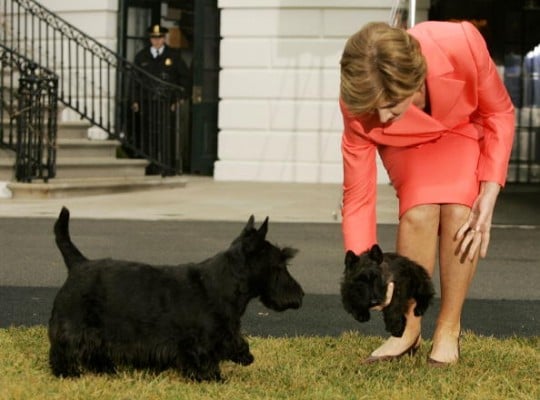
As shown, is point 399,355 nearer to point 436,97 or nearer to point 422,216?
point 422,216

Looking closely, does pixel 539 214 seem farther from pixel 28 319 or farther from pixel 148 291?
pixel 148 291

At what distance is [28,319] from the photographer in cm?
767

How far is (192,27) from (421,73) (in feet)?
52.7

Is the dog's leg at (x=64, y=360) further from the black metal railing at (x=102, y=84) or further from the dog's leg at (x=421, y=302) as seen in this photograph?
the black metal railing at (x=102, y=84)

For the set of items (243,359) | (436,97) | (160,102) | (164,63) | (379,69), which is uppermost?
(379,69)

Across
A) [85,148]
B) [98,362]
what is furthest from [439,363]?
[85,148]

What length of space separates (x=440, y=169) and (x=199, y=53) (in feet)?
47.4

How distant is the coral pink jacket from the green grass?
57 cm

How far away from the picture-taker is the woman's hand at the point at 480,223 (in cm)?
584

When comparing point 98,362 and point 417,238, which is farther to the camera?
point 417,238

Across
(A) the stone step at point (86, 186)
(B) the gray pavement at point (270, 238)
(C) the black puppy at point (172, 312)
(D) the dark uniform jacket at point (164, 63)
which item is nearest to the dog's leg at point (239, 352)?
(C) the black puppy at point (172, 312)

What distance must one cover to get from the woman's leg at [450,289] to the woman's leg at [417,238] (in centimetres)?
4

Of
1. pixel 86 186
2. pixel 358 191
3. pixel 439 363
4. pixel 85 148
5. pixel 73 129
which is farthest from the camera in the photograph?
pixel 73 129

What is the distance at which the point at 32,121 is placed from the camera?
16.0m
